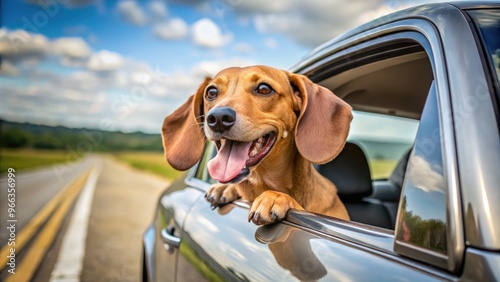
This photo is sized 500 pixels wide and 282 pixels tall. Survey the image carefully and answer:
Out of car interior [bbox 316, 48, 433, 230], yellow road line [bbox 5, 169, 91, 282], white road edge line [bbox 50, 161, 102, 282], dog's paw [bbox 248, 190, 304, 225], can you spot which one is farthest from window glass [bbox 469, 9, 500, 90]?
yellow road line [bbox 5, 169, 91, 282]

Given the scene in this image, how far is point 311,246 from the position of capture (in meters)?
1.66

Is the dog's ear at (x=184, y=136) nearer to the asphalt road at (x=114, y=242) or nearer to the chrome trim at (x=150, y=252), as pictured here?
the chrome trim at (x=150, y=252)

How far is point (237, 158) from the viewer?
Result: 236cm

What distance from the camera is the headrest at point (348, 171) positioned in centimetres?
340

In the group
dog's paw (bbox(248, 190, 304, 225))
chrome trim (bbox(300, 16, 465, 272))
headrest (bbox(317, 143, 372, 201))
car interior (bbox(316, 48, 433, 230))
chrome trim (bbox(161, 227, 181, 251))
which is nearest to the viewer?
chrome trim (bbox(300, 16, 465, 272))

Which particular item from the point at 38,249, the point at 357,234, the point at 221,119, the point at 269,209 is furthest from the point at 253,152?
the point at 38,249

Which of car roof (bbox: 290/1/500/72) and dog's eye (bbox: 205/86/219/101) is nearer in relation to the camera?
car roof (bbox: 290/1/500/72)

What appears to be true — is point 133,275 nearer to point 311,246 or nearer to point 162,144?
point 162,144

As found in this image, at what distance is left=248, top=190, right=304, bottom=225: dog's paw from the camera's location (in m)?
1.97

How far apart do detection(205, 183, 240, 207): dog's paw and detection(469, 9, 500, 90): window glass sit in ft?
4.98

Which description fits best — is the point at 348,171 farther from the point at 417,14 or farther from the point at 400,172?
the point at 417,14

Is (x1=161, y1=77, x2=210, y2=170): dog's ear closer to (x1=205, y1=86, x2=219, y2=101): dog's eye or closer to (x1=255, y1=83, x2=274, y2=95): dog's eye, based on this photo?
(x1=205, y1=86, x2=219, y2=101): dog's eye

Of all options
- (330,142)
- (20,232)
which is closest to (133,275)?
(20,232)

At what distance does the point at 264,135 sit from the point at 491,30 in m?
1.23
